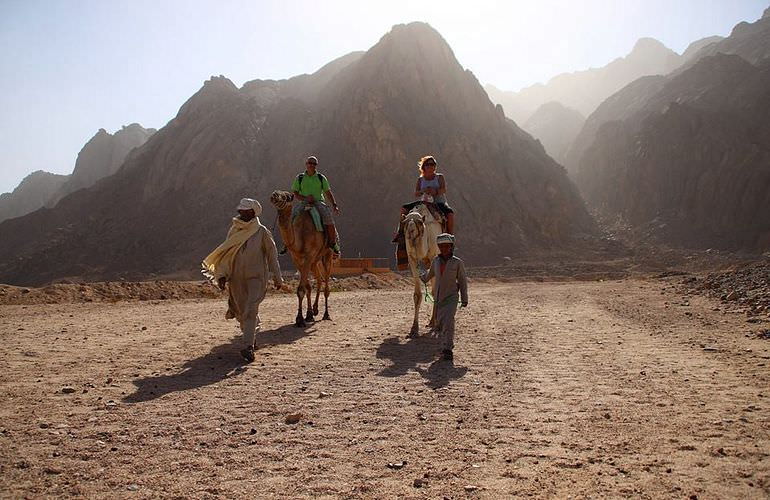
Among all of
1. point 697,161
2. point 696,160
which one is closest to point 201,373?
point 697,161

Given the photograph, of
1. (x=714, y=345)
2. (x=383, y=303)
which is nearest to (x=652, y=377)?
(x=714, y=345)

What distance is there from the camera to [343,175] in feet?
175

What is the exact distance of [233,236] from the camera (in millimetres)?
7461

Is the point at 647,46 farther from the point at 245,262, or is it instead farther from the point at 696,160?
the point at 245,262

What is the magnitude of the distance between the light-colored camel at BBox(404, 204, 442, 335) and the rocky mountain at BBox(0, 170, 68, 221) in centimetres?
11107

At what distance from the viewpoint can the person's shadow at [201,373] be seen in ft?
17.8

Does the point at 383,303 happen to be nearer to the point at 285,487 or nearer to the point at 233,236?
the point at 233,236

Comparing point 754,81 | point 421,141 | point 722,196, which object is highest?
point 754,81

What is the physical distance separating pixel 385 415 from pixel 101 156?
352 ft

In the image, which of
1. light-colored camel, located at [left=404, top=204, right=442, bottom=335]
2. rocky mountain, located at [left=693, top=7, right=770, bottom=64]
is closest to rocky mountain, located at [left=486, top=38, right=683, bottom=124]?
rocky mountain, located at [left=693, top=7, right=770, bottom=64]

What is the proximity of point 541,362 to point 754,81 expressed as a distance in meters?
76.5

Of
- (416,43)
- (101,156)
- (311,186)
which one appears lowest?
(311,186)

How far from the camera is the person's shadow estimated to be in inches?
214

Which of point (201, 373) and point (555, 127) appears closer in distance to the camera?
point (201, 373)
